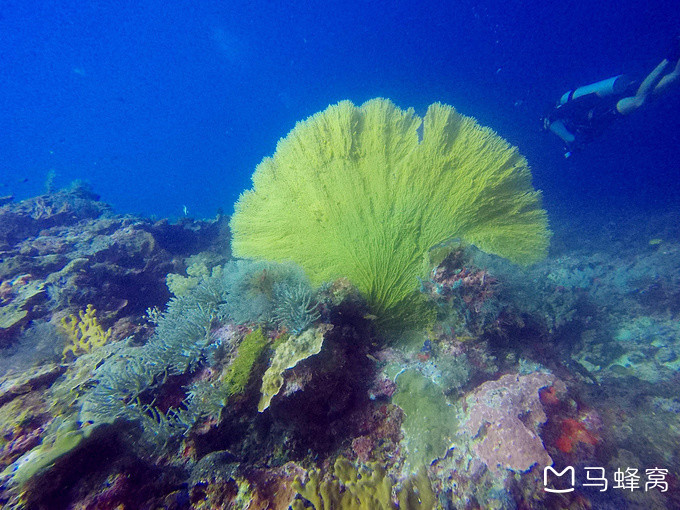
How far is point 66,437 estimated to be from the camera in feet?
8.54

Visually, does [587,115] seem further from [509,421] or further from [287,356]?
[287,356]

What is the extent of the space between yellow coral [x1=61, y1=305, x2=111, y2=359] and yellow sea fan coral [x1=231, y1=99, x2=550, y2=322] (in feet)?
15.1

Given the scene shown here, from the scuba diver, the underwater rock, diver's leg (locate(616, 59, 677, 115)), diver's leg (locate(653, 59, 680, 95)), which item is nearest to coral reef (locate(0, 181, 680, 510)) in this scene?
the underwater rock

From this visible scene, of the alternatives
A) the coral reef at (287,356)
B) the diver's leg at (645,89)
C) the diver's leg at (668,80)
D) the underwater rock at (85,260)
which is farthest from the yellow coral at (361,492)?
the diver's leg at (668,80)

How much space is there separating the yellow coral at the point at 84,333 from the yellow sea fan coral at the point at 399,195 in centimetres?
459

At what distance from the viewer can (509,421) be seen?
2625 mm

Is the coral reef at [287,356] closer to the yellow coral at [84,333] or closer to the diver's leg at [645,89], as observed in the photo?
the yellow coral at [84,333]

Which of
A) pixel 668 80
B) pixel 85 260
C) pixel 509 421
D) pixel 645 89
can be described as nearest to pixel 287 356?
pixel 509 421

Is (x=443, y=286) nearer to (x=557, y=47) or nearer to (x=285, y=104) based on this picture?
(x=557, y=47)

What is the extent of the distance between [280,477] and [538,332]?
365 cm

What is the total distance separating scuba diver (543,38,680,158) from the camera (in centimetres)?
1276

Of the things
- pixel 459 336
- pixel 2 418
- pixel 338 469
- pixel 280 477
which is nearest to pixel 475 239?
pixel 459 336

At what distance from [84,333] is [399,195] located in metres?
6.60

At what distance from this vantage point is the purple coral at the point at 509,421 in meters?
2.41
